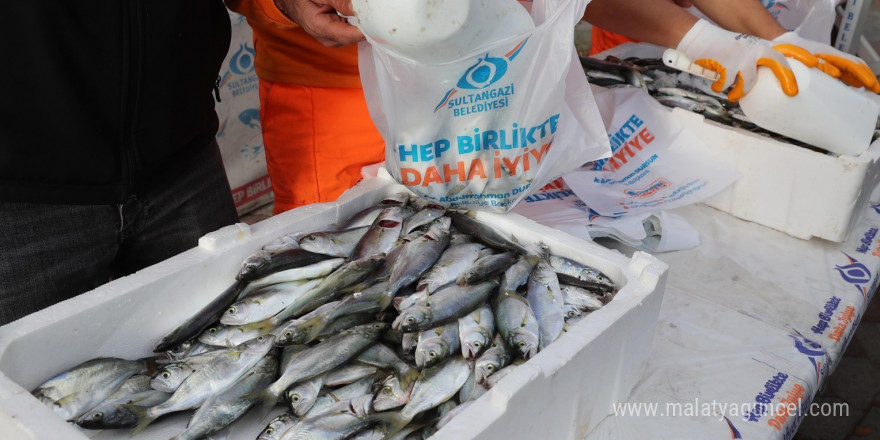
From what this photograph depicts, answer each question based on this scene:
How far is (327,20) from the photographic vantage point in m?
1.65

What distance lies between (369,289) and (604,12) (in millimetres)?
1613

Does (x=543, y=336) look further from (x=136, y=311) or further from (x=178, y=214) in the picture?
(x=178, y=214)

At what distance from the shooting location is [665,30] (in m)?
2.52

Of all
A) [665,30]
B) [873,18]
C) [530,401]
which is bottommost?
[873,18]

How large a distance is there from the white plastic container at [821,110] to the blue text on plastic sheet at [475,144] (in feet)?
2.81

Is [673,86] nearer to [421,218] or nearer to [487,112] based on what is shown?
[487,112]

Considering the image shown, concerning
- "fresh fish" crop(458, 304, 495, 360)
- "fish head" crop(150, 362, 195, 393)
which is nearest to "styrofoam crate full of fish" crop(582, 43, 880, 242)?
"fresh fish" crop(458, 304, 495, 360)

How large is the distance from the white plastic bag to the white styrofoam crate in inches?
26.8

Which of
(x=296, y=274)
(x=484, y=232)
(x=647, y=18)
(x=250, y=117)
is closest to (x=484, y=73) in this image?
(x=484, y=232)

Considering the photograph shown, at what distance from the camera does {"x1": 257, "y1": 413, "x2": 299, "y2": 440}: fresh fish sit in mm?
1124

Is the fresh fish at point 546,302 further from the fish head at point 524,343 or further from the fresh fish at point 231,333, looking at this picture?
the fresh fish at point 231,333

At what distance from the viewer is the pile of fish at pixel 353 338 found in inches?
45.3

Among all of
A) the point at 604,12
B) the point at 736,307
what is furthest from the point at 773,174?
the point at 604,12

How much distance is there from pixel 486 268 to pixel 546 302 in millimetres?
141
